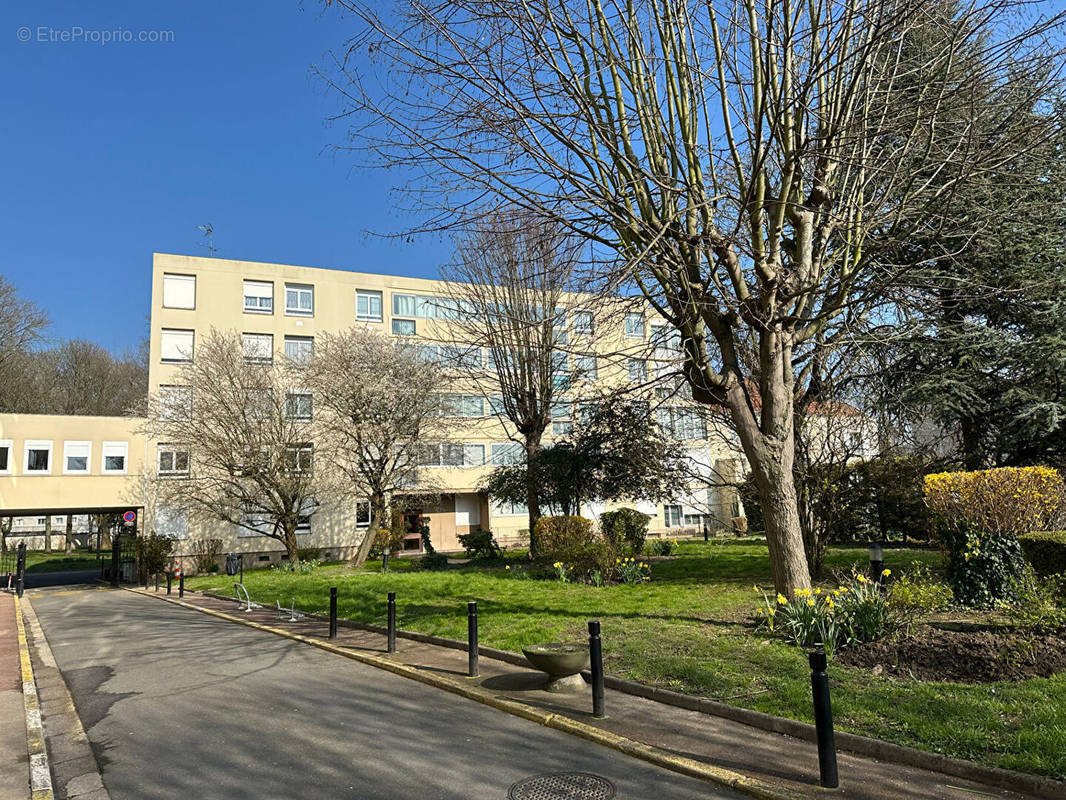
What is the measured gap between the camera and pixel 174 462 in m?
29.1

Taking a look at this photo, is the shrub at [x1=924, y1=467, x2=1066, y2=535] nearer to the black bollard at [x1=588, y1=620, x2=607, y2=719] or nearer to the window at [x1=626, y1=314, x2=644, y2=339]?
the window at [x1=626, y1=314, x2=644, y2=339]

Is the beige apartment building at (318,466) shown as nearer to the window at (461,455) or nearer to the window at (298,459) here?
the window at (461,455)

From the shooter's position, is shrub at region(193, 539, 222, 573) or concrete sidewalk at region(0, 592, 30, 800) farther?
shrub at region(193, 539, 222, 573)

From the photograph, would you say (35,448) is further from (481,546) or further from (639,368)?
(639,368)

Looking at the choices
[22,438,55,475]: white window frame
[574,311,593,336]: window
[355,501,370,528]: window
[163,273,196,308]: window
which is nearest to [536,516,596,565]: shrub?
[574,311,593,336]: window

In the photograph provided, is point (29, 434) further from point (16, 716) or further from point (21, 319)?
point (16, 716)

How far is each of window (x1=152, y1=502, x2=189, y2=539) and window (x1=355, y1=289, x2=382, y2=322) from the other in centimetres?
1371

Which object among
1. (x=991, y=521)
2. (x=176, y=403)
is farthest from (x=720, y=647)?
(x=176, y=403)

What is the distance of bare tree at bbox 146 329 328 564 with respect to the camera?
24953 millimetres

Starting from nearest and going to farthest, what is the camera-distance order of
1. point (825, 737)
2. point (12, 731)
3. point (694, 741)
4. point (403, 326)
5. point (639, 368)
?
point (825, 737) → point (694, 741) → point (12, 731) → point (639, 368) → point (403, 326)

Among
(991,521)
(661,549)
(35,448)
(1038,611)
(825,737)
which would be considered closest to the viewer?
(825,737)

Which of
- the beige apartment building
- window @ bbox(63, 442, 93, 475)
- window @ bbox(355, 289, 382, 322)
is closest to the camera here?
the beige apartment building

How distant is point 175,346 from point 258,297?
474 centimetres

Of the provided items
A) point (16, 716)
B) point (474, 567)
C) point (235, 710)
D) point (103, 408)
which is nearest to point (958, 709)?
point (235, 710)
